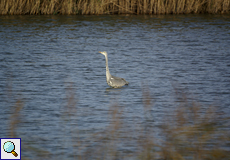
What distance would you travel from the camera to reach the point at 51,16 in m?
25.3

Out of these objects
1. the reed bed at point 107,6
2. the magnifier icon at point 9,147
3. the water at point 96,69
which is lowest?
the water at point 96,69

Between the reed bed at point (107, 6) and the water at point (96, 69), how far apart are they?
524mm

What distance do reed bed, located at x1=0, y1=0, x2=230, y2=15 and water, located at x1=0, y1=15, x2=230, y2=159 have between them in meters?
0.52

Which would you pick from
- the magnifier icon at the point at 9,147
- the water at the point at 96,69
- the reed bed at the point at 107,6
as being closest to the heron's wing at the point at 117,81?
the water at the point at 96,69

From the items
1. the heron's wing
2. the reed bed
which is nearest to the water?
the heron's wing

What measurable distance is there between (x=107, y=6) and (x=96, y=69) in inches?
518

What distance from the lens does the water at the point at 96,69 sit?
6965mm

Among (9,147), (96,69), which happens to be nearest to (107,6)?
(96,69)

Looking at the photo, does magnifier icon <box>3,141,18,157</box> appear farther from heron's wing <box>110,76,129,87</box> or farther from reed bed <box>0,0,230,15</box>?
reed bed <box>0,0,230,15</box>

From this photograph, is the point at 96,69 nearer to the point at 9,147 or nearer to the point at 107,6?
the point at 9,147

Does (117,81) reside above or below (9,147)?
below

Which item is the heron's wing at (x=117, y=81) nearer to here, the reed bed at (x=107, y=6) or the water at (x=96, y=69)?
the water at (x=96, y=69)

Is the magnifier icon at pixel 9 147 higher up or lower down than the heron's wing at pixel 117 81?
higher up

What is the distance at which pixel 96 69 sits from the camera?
Answer: 12086mm
